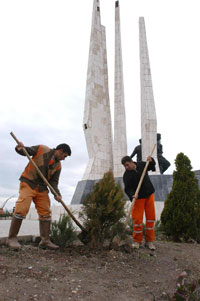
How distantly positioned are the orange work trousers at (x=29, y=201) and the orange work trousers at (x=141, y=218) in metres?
1.48

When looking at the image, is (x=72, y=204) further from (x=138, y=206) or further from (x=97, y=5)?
(x=97, y=5)

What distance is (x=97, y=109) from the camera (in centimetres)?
1499

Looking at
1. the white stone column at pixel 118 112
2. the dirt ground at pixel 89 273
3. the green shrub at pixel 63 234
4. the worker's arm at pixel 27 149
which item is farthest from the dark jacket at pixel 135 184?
the white stone column at pixel 118 112

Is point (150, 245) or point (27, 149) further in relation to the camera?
point (150, 245)

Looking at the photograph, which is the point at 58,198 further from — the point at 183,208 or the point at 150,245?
the point at 183,208

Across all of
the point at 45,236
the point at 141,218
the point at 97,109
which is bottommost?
the point at 45,236

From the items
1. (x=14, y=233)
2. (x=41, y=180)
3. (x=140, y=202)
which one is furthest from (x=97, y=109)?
(x=14, y=233)

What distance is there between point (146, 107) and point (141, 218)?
1065 cm

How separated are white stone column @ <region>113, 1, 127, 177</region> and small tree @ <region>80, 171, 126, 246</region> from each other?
35.2 ft

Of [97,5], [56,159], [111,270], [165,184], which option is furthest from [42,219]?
[97,5]

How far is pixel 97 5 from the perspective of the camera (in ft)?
52.4

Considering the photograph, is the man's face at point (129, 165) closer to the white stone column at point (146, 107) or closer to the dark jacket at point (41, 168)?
the dark jacket at point (41, 168)

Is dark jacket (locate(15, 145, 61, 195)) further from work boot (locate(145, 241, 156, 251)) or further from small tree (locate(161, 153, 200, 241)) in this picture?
small tree (locate(161, 153, 200, 241))

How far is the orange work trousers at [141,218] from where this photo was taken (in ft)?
14.7
